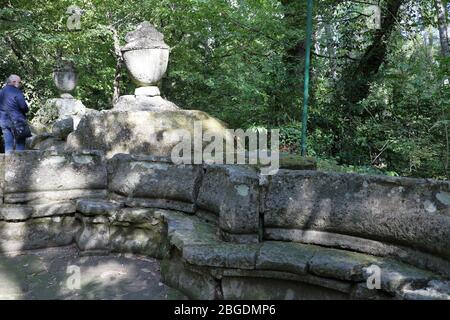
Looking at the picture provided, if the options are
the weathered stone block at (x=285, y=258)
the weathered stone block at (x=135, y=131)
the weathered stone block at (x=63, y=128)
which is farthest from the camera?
the weathered stone block at (x=63, y=128)

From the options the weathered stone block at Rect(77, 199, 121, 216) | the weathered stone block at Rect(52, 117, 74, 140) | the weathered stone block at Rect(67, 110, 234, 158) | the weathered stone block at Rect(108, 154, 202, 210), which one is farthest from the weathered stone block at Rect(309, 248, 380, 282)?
the weathered stone block at Rect(52, 117, 74, 140)

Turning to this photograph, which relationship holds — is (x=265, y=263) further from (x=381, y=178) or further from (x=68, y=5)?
(x=68, y=5)

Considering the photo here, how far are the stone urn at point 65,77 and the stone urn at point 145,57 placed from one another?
22.9ft

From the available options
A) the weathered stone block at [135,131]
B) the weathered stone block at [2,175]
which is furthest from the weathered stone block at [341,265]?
the weathered stone block at [2,175]

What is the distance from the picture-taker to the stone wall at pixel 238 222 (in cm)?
230

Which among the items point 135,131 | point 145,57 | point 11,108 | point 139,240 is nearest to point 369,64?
point 145,57

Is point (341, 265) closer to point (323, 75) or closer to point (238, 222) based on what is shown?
point (238, 222)

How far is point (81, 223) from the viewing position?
3.61 m

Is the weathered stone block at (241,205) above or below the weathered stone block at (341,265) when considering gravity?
above

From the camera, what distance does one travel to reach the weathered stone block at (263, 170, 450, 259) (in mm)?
2297

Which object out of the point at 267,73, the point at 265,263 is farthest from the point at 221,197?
the point at 267,73

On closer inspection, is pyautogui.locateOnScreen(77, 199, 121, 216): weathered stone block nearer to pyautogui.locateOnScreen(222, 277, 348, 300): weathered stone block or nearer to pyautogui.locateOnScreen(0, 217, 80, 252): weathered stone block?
pyautogui.locateOnScreen(0, 217, 80, 252): weathered stone block

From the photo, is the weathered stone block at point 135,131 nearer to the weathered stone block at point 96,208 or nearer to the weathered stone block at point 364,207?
the weathered stone block at point 96,208
